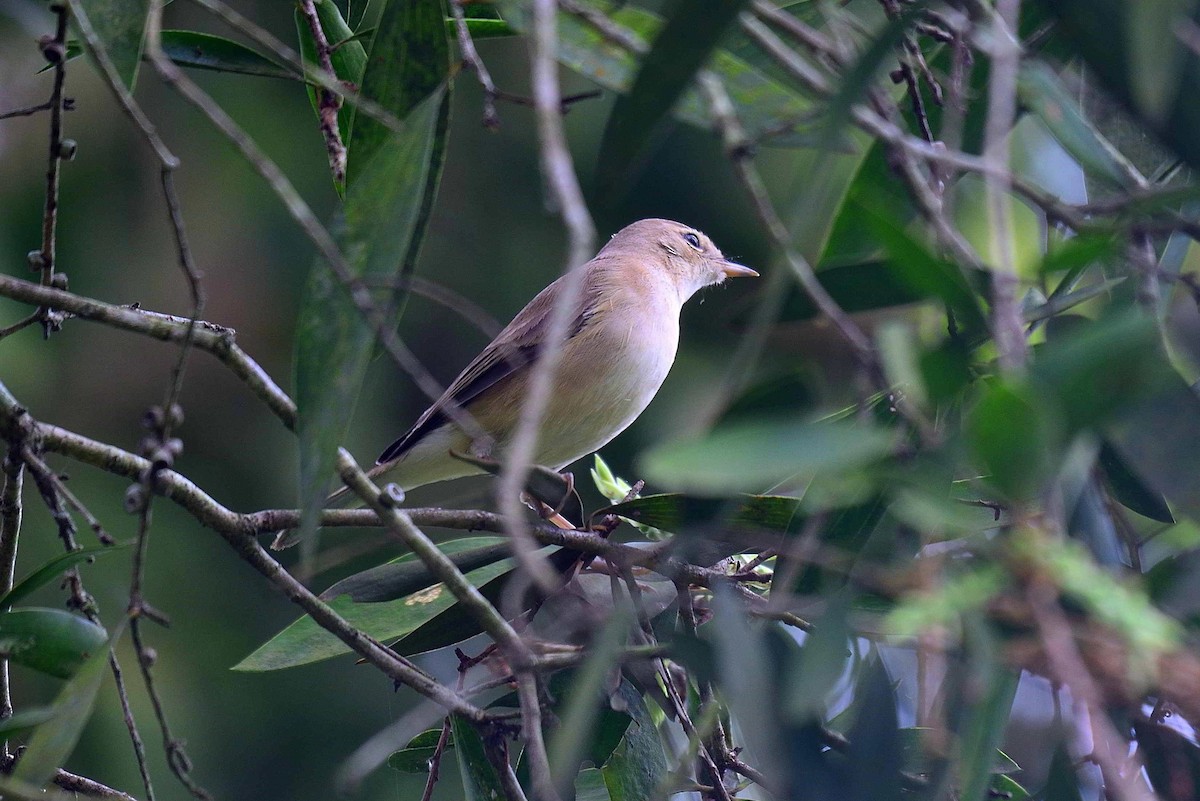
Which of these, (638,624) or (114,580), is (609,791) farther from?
(114,580)

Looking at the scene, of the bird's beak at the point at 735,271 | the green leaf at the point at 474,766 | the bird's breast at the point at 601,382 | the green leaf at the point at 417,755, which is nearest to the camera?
the green leaf at the point at 474,766

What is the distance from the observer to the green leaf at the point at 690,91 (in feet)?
7.32

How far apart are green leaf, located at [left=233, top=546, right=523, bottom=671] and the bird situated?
1.19 m

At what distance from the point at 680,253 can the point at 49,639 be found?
388 centimetres

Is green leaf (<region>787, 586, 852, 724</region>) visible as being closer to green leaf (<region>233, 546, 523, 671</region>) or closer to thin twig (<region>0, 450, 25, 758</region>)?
green leaf (<region>233, 546, 523, 671</region>)

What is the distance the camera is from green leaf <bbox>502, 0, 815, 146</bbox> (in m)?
2.23

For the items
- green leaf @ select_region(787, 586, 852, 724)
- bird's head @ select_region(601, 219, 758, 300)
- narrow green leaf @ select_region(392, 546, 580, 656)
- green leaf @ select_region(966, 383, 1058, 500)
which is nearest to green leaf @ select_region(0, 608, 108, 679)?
narrow green leaf @ select_region(392, 546, 580, 656)

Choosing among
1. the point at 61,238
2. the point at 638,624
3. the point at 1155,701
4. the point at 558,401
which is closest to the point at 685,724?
the point at 638,624

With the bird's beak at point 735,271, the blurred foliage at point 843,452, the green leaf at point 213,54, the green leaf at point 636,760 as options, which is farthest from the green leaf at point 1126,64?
the bird's beak at point 735,271

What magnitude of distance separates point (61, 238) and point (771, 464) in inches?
351

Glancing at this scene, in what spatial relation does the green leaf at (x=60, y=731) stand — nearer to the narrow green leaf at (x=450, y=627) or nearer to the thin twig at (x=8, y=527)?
the thin twig at (x=8, y=527)

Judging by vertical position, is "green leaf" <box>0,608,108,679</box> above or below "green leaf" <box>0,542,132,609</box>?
below

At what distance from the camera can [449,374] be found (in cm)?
952

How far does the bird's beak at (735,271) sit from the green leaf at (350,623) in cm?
298
